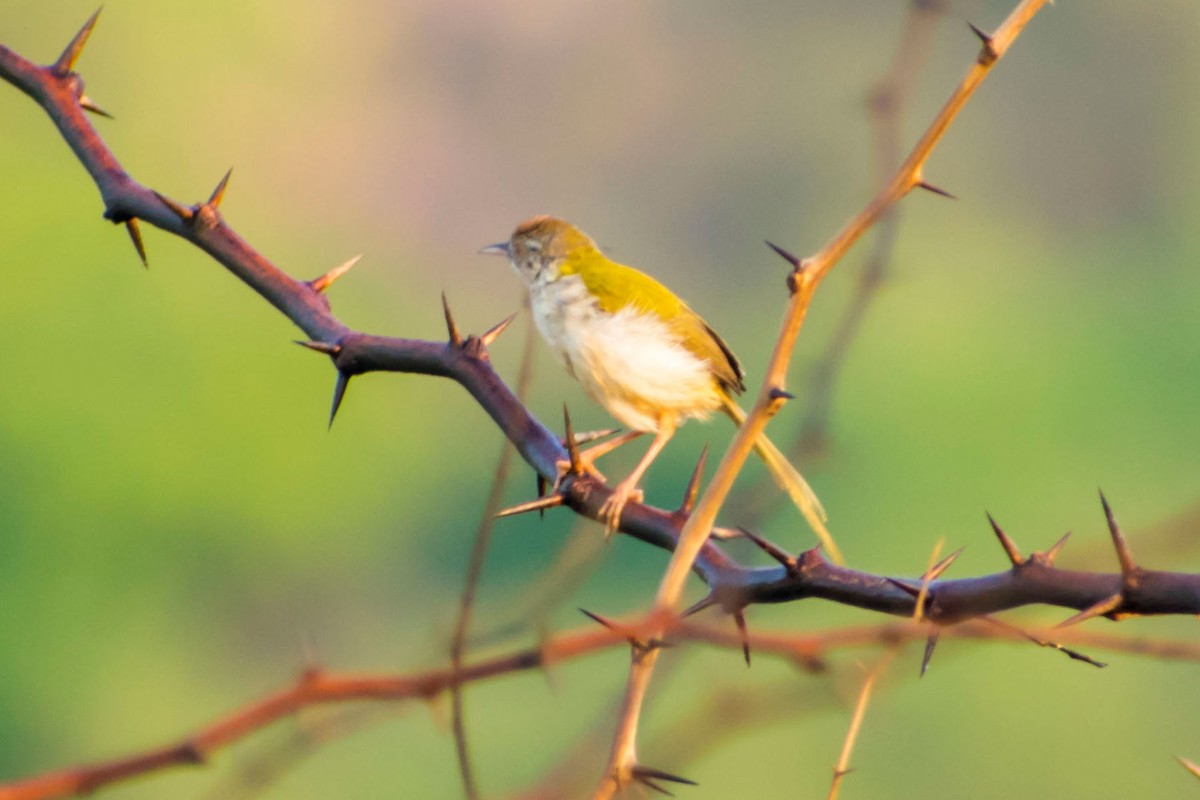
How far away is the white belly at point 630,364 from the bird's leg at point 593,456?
1cm

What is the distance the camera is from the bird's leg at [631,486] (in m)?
0.40

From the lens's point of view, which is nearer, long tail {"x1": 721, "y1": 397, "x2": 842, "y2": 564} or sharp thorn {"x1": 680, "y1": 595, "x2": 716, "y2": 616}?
sharp thorn {"x1": 680, "y1": 595, "x2": 716, "y2": 616}

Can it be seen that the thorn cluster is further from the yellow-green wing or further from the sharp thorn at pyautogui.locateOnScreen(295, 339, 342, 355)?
the yellow-green wing

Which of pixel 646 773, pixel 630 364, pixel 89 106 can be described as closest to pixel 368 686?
pixel 646 773

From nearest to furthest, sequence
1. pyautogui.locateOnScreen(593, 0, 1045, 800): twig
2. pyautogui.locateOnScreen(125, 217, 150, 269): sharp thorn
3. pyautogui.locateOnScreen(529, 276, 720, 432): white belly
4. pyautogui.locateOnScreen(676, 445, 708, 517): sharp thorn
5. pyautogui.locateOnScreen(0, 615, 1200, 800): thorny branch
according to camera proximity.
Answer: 1. pyautogui.locateOnScreen(0, 615, 1200, 800): thorny branch
2. pyautogui.locateOnScreen(593, 0, 1045, 800): twig
3. pyautogui.locateOnScreen(676, 445, 708, 517): sharp thorn
4. pyautogui.locateOnScreen(125, 217, 150, 269): sharp thorn
5. pyautogui.locateOnScreen(529, 276, 720, 432): white belly

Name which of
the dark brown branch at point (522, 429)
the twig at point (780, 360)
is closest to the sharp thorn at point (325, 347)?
the dark brown branch at point (522, 429)

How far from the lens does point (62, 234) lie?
334cm

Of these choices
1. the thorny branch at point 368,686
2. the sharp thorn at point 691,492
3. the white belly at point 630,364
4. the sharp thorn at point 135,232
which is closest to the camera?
the thorny branch at point 368,686

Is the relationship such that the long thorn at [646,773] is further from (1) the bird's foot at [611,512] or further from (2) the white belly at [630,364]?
(2) the white belly at [630,364]

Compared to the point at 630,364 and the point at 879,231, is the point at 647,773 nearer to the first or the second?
the point at 879,231

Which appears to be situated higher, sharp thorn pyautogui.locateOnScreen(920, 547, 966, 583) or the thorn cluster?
the thorn cluster

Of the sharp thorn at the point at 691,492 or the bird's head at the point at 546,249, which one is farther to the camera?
the bird's head at the point at 546,249

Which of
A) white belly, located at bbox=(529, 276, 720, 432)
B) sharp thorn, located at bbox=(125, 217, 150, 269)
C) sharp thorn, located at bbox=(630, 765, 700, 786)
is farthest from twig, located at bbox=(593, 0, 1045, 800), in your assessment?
white belly, located at bbox=(529, 276, 720, 432)

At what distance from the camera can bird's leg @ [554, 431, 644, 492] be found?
420mm
